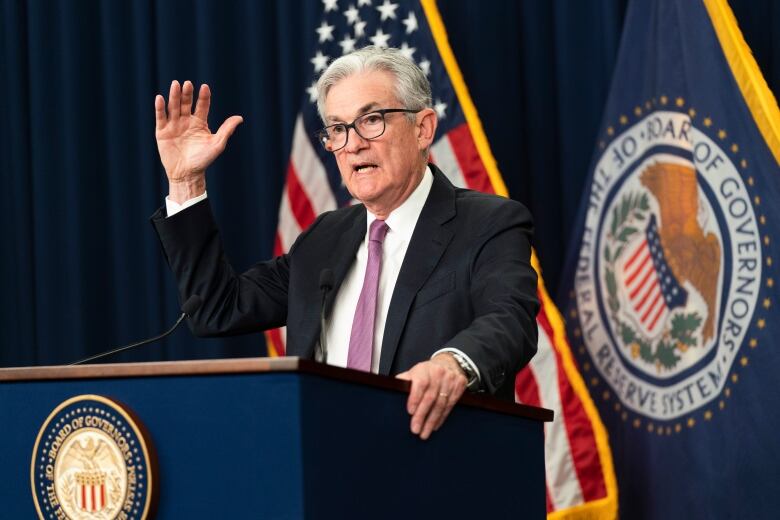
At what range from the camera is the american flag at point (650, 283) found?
3.52 m

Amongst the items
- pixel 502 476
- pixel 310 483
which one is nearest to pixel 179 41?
pixel 502 476

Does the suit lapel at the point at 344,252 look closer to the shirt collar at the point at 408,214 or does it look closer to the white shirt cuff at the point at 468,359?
the shirt collar at the point at 408,214

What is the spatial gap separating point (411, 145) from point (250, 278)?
0.50 metres

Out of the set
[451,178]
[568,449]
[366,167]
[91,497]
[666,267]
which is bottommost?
[568,449]

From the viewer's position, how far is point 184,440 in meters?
1.59

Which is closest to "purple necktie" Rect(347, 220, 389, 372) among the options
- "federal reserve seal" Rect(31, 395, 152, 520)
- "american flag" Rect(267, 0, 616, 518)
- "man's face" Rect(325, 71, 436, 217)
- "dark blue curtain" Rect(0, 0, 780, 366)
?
"man's face" Rect(325, 71, 436, 217)

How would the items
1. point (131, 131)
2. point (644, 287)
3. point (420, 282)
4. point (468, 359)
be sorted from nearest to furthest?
1. point (468, 359)
2. point (420, 282)
3. point (644, 287)
4. point (131, 131)

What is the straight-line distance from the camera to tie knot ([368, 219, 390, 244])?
241 cm

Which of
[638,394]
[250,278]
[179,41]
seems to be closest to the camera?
[250,278]

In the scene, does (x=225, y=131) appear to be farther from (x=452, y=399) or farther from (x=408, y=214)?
(x=452, y=399)

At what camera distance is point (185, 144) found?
247 cm

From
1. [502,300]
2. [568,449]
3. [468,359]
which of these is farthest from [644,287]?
[468,359]

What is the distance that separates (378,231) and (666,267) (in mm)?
1423

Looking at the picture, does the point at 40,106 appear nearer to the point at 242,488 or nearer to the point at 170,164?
the point at 170,164
